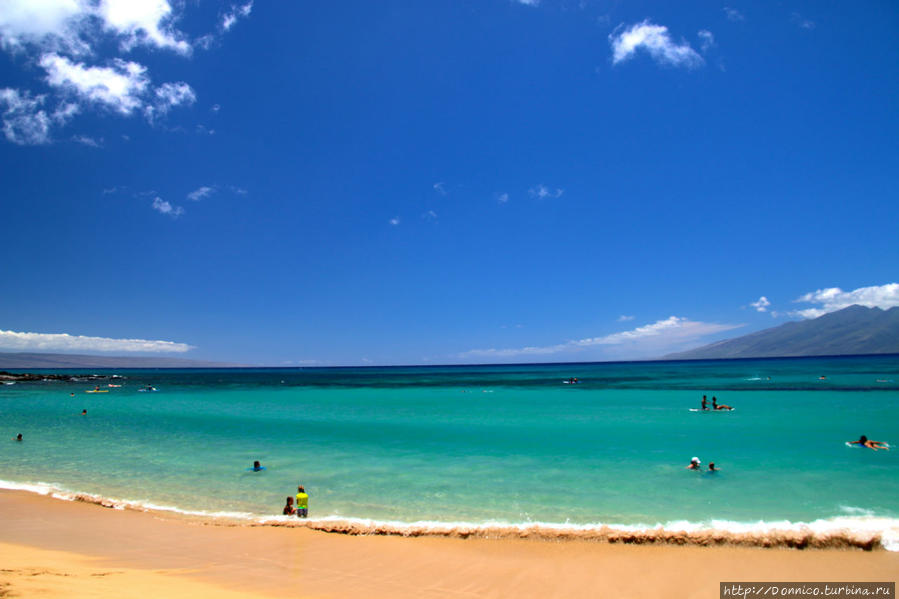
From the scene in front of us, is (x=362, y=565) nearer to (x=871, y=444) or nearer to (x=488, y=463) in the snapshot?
(x=488, y=463)

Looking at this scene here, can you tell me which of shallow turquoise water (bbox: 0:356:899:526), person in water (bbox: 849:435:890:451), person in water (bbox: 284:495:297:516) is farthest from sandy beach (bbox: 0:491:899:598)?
person in water (bbox: 849:435:890:451)

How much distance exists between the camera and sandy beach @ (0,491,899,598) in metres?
7.99

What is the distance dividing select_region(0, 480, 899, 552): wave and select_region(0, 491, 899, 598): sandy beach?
0.23 m

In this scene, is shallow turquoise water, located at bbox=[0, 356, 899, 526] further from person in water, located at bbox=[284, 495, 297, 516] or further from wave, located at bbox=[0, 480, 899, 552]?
person in water, located at bbox=[284, 495, 297, 516]

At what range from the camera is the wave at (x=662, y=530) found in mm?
9836

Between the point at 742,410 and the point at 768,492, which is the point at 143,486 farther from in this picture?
the point at 742,410

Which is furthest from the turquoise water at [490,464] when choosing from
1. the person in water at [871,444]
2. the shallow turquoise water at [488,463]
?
the person in water at [871,444]

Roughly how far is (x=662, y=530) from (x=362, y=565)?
23.0 ft

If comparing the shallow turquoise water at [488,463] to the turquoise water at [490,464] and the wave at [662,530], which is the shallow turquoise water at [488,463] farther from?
the wave at [662,530]

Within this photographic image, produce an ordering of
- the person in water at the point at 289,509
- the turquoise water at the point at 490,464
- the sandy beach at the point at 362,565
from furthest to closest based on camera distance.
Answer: the turquoise water at the point at 490,464 → the person in water at the point at 289,509 → the sandy beach at the point at 362,565

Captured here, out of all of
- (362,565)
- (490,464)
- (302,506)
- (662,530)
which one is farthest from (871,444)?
(302,506)

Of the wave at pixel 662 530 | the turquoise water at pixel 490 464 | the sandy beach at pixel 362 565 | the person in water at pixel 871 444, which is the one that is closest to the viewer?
the sandy beach at pixel 362 565

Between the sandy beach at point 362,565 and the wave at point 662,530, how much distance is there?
0.23m

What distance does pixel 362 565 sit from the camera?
920 centimetres
